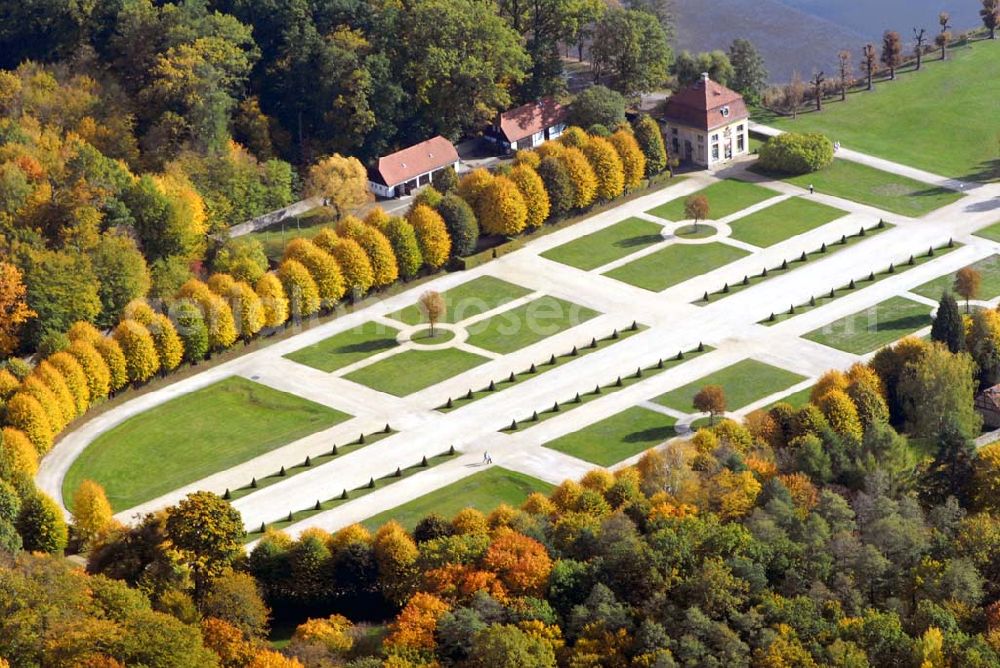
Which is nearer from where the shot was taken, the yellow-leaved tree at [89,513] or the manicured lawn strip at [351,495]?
the yellow-leaved tree at [89,513]

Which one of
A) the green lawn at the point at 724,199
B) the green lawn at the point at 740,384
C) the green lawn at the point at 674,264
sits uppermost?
the green lawn at the point at 724,199

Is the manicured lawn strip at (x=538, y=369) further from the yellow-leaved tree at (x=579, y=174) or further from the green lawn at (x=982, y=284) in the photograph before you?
the green lawn at (x=982, y=284)

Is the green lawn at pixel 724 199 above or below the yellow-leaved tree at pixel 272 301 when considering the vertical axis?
below

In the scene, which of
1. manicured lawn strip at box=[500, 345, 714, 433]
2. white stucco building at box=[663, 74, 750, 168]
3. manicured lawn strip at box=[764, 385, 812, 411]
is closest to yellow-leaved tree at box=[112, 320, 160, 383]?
manicured lawn strip at box=[500, 345, 714, 433]

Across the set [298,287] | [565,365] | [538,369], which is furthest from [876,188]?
[298,287]

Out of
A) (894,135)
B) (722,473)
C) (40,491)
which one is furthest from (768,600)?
(894,135)

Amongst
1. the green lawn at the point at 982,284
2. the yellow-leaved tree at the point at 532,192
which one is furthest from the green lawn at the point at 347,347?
the green lawn at the point at 982,284

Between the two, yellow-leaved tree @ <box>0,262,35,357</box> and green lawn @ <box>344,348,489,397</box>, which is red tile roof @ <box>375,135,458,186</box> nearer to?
green lawn @ <box>344,348,489,397</box>
